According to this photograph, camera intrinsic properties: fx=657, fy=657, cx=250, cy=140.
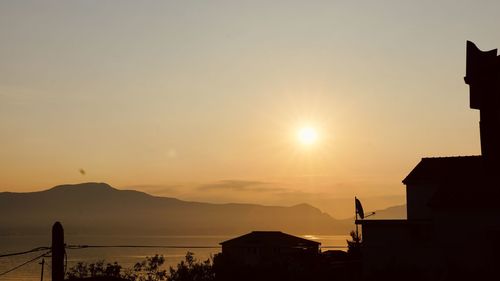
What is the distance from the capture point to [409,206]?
182ft

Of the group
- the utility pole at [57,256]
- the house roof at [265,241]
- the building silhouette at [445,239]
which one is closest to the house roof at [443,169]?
the building silhouette at [445,239]

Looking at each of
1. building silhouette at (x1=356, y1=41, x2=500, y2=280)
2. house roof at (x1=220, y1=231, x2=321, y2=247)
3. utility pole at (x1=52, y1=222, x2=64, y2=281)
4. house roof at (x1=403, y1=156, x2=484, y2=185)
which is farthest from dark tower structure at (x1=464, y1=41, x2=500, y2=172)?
house roof at (x1=220, y1=231, x2=321, y2=247)

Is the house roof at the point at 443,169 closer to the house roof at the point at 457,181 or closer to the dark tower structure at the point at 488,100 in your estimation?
the house roof at the point at 457,181

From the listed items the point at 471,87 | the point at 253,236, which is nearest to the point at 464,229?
the point at 471,87

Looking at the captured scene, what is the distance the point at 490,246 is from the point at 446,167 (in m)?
14.3

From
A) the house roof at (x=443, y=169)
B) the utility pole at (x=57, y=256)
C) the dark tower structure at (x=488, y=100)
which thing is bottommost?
the utility pole at (x=57, y=256)

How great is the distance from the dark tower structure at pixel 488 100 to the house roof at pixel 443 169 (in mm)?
34366

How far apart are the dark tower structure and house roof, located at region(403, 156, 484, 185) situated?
113ft

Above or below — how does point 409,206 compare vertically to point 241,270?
above

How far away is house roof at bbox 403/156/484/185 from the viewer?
5252 cm

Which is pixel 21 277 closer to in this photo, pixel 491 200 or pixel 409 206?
pixel 409 206

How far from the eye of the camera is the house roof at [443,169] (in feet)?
172

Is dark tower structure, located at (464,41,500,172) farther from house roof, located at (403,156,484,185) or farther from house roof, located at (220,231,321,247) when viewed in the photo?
house roof, located at (220,231,321,247)

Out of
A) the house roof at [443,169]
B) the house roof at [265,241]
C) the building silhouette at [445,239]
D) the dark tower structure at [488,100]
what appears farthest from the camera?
the house roof at [265,241]
